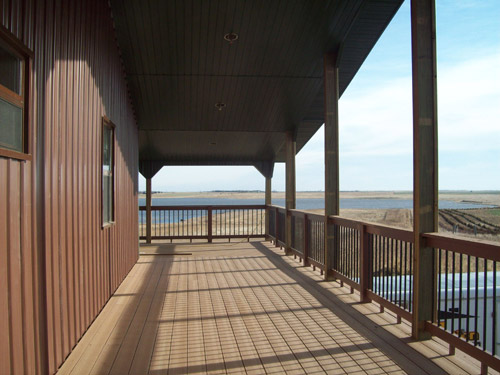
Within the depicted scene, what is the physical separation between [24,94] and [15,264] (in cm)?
94

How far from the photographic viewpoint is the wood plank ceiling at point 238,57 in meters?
4.61

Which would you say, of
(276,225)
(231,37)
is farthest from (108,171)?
(276,225)

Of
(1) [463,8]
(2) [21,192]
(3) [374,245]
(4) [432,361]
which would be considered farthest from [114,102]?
(4) [432,361]

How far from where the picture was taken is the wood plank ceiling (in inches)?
181

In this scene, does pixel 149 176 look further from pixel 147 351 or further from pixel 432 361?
pixel 432 361

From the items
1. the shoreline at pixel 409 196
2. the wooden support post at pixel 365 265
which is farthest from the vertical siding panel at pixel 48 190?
the shoreline at pixel 409 196

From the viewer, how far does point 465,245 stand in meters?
2.71

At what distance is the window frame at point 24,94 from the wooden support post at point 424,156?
277 centimetres

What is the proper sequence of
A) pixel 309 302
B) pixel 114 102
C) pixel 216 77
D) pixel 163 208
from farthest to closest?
pixel 163 208, pixel 216 77, pixel 114 102, pixel 309 302

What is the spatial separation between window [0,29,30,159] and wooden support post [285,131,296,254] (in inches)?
235

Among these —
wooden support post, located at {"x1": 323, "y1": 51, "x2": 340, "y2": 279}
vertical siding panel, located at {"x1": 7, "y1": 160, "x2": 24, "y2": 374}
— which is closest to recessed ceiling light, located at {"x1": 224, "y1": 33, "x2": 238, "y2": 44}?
wooden support post, located at {"x1": 323, "y1": 51, "x2": 340, "y2": 279}

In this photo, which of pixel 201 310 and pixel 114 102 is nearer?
pixel 201 310

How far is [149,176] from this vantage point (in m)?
10.3

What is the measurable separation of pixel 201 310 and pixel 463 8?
13.0ft
